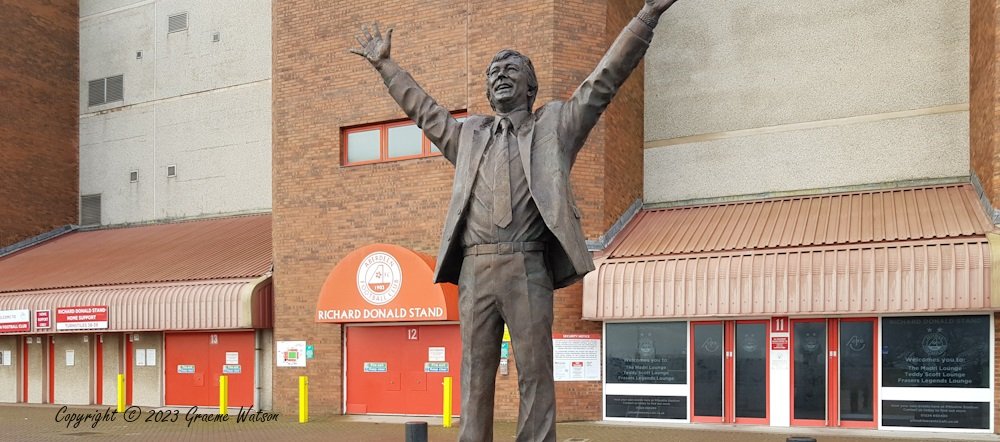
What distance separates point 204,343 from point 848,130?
14.1 m

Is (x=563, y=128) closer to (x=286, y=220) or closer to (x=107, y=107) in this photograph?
(x=286, y=220)

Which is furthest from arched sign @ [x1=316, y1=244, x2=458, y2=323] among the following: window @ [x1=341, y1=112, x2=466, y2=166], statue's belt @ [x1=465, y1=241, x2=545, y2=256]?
statue's belt @ [x1=465, y1=241, x2=545, y2=256]

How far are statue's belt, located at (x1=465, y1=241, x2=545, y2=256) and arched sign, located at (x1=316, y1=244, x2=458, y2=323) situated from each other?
12355 mm

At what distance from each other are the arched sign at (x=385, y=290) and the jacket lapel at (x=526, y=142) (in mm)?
12275

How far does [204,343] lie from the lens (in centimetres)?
2277

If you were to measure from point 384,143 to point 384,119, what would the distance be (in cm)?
48

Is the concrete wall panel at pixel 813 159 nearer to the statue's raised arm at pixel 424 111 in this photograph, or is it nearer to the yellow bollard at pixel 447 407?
the yellow bollard at pixel 447 407

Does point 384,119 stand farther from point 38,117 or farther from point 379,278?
point 38,117

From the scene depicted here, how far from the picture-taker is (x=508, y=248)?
561 cm

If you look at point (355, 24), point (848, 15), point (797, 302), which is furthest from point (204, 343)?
point (848, 15)

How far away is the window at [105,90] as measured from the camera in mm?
28062

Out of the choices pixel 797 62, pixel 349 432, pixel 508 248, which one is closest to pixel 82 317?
pixel 349 432

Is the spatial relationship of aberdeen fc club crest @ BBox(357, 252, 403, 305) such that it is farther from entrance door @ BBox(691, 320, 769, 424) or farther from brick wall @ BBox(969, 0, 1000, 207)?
brick wall @ BBox(969, 0, 1000, 207)

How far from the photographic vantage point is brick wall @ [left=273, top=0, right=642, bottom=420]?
61.1 feet
